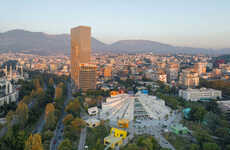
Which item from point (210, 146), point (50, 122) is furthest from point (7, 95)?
point (210, 146)

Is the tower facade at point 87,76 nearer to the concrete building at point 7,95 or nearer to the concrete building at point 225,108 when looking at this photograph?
the concrete building at point 7,95

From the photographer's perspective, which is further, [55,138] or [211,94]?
[211,94]

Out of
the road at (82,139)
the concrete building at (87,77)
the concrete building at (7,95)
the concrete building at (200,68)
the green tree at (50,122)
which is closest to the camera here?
the road at (82,139)

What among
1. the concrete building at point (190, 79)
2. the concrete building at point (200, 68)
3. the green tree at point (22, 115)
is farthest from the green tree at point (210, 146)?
the concrete building at point (200, 68)

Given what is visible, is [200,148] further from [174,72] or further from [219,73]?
[219,73]

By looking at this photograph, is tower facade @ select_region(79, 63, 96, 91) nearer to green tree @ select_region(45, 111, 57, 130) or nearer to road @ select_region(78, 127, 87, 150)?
green tree @ select_region(45, 111, 57, 130)

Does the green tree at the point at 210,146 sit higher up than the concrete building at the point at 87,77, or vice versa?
the concrete building at the point at 87,77

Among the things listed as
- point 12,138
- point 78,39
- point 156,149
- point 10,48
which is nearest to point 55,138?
point 12,138

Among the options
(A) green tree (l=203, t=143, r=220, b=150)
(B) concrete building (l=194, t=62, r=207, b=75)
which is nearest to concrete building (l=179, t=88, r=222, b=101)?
(A) green tree (l=203, t=143, r=220, b=150)

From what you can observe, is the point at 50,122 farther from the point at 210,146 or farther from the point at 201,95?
the point at 201,95
